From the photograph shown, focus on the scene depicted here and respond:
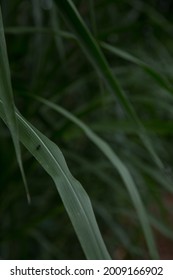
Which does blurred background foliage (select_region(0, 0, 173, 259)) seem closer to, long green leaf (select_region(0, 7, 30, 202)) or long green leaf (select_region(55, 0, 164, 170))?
long green leaf (select_region(55, 0, 164, 170))

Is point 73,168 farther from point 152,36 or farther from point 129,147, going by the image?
point 152,36

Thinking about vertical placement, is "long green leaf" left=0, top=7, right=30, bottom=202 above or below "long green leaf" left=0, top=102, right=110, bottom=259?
above

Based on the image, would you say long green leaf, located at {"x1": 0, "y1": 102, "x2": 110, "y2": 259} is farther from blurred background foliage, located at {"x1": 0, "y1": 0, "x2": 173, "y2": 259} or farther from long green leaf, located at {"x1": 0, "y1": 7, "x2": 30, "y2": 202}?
blurred background foliage, located at {"x1": 0, "y1": 0, "x2": 173, "y2": 259}

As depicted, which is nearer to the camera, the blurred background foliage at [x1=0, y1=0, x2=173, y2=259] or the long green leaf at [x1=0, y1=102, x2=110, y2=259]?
the long green leaf at [x1=0, y1=102, x2=110, y2=259]

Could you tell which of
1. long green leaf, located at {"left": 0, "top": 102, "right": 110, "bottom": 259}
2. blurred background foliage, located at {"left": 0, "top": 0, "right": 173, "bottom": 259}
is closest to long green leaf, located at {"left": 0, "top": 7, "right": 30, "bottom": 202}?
long green leaf, located at {"left": 0, "top": 102, "right": 110, "bottom": 259}

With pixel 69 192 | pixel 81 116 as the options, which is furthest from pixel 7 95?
pixel 81 116

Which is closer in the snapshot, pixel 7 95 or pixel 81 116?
pixel 7 95

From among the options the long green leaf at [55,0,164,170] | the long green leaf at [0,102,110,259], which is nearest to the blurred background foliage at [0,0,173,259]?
the long green leaf at [55,0,164,170]

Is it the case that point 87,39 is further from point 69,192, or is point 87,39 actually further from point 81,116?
point 81,116
